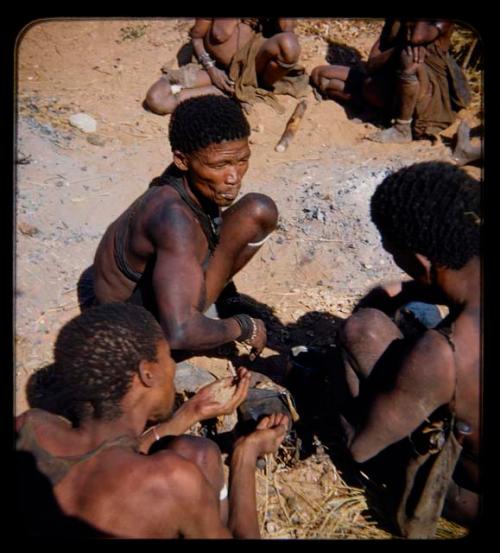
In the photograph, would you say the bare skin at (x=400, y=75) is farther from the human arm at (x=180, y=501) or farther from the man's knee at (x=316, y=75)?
the human arm at (x=180, y=501)

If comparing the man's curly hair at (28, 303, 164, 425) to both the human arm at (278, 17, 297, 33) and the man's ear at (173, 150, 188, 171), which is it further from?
the human arm at (278, 17, 297, 33)

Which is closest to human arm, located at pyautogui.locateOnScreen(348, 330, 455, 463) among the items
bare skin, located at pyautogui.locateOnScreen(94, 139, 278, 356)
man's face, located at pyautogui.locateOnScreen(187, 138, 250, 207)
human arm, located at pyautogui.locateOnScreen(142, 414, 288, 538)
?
human arm, located at pyautogui.locateOnScreen(142, 414, 288, 538)

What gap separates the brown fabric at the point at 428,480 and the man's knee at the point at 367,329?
1.53 ft

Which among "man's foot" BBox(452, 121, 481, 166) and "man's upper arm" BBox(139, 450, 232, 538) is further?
"man's foot" BBox(452, 121, 481, 166)

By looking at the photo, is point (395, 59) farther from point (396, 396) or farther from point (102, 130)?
point (396, 396)

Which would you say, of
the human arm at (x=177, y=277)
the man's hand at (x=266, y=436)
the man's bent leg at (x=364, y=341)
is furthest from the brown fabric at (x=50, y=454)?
the man's bent leg at (x=364, y=341)

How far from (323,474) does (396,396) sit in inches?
41.3

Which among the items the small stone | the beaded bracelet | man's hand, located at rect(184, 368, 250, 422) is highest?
the beaded bracelet

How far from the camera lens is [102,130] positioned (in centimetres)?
694

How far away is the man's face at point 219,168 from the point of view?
10.9ft

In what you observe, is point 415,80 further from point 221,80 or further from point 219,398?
point 219,398

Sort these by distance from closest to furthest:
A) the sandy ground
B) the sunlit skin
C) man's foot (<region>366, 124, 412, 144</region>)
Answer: the sunlit skin < the sandy ground < man's foot (<region>366, 124, 412, 144</region>)

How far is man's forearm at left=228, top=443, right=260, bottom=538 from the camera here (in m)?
2.57
